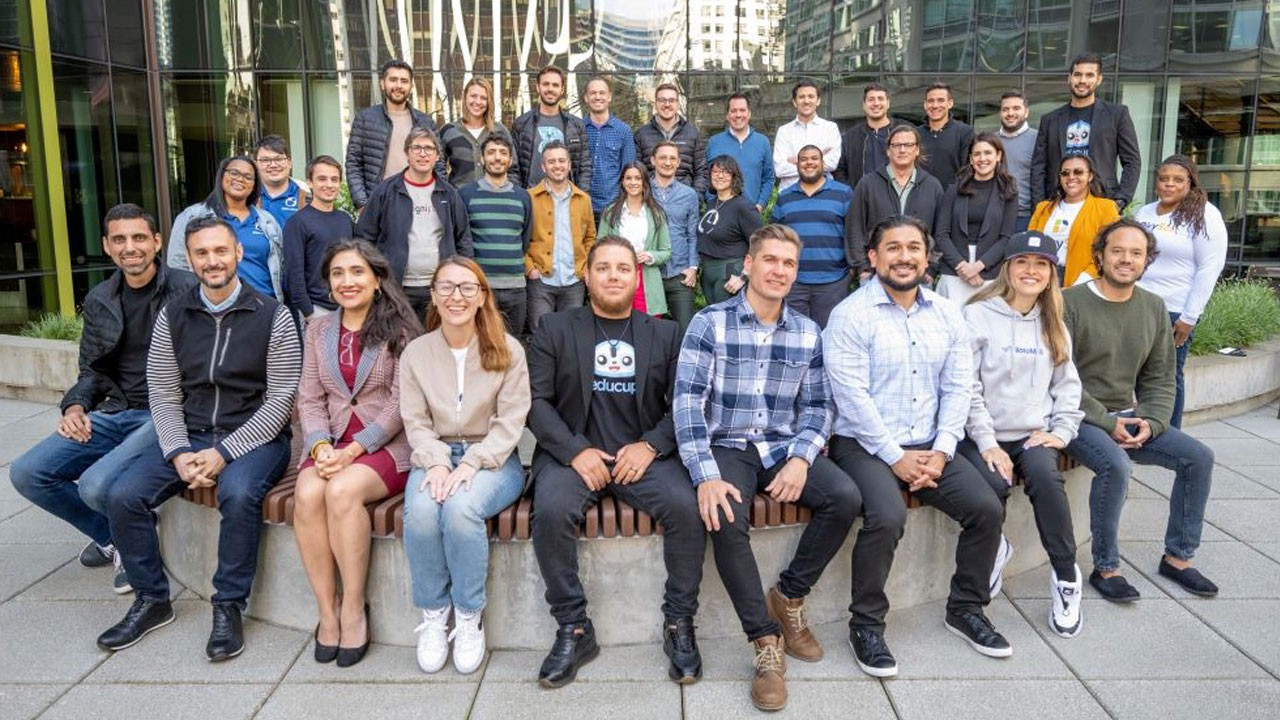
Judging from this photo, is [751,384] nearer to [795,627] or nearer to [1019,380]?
[795,627]

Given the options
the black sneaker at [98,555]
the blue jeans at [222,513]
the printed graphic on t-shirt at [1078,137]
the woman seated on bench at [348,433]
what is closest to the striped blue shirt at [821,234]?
the printed graphic on t-shirt at [1078,137]


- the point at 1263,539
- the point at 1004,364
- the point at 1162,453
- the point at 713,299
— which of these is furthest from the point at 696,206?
the point at 1263,539

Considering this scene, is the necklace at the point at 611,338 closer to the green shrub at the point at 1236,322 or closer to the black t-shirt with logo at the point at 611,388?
the black t-shirt with logo at the point at 611,388

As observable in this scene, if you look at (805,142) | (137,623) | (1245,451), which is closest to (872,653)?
(137,623)

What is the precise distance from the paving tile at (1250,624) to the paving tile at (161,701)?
13.2ft

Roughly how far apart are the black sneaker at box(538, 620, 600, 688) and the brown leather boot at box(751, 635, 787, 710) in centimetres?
69

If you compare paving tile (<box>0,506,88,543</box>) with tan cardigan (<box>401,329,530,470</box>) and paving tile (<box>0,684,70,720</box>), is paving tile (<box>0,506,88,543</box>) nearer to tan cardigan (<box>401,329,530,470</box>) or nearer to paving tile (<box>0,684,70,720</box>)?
paving tile (<box>0,684,70,720</box>)

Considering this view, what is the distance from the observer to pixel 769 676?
3.43 meters

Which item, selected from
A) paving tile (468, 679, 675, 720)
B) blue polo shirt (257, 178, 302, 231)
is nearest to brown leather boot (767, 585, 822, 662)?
paving tile (468, 679, 675, 720)

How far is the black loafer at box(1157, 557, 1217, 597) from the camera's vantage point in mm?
4301

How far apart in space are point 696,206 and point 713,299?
738 millimetres

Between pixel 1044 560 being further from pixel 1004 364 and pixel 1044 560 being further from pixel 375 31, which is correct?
pixel 375 31

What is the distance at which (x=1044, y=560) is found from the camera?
4.73 m

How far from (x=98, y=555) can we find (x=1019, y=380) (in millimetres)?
4789
